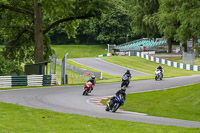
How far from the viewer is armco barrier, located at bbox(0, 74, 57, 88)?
29050 mm

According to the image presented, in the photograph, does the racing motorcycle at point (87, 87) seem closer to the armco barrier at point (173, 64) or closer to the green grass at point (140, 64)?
the green grass at point (140, 64)

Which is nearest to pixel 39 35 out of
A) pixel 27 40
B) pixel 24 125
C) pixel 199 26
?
pixel 27 40

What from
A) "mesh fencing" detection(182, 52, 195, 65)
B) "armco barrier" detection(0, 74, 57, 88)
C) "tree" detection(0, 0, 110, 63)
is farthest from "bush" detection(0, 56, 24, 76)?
"mesh fencing" detection(182, 52, 195, 65)

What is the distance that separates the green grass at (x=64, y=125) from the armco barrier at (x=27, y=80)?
13.9 meters

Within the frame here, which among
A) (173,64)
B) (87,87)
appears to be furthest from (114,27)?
(87,87)

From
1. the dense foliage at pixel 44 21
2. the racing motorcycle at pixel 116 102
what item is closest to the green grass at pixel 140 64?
the dense foliage at pixel 44 21

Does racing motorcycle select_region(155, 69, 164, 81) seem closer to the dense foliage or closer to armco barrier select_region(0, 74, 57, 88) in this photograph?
the dense foliage

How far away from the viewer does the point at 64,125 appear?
12586mm

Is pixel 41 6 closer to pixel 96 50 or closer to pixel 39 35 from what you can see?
pixel 39 35

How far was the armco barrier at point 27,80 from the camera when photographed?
29050 mm

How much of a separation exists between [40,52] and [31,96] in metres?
15.1

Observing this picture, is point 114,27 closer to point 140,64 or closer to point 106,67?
point 140,64

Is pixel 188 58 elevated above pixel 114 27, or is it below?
below

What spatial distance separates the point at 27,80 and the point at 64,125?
1840 cm
